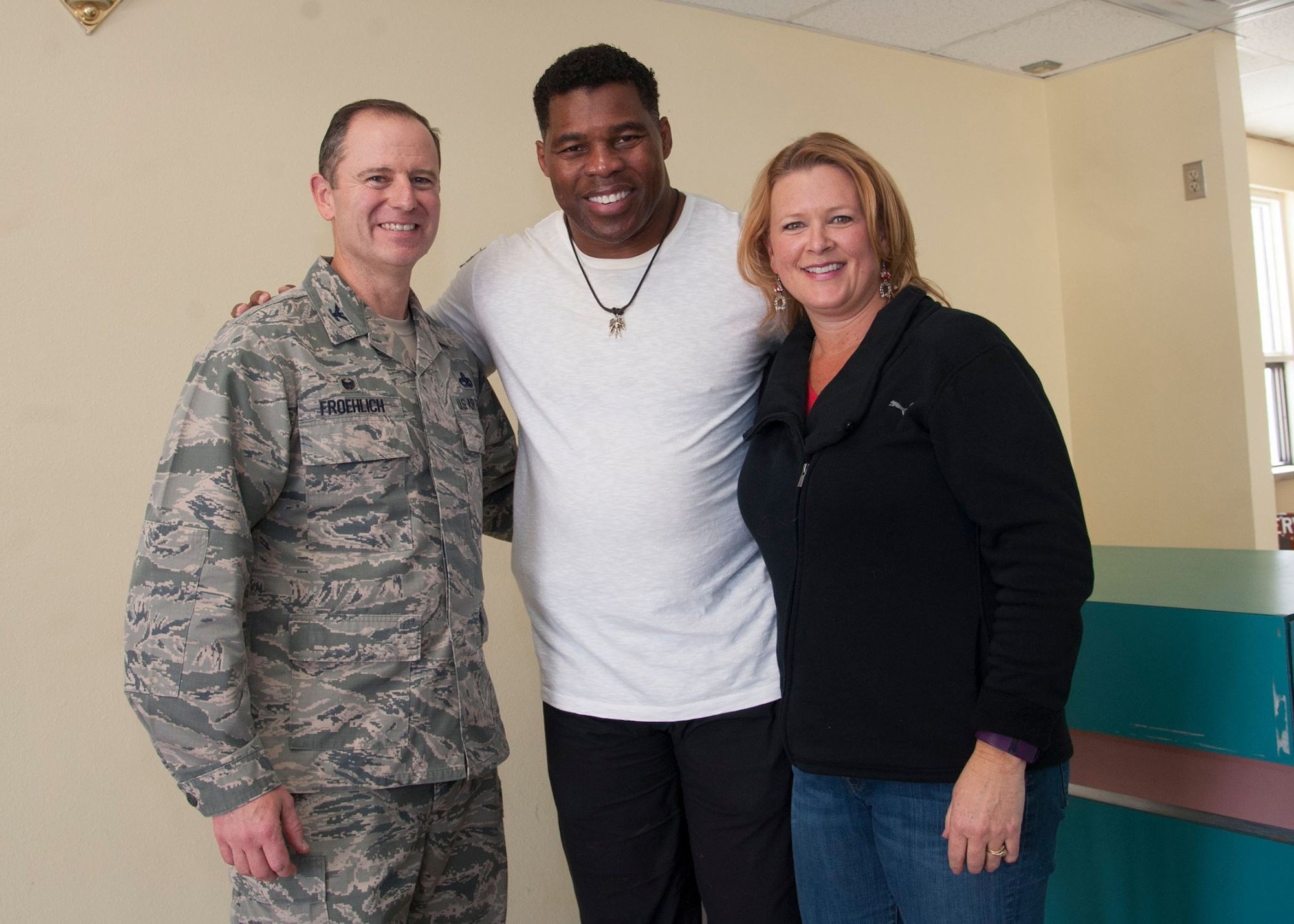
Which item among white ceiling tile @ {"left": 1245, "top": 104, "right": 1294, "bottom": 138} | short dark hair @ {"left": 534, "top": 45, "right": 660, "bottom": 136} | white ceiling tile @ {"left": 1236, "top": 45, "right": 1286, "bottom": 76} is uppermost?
white ceiling tile @ {"left": 1245, "top": 104, "right": 1294, "bottom": 138}

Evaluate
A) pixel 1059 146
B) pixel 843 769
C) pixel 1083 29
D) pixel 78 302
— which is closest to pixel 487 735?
pixel 843 769

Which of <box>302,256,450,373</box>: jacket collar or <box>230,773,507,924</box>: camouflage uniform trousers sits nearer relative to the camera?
<box>230,773,507,924</box>: camouflage uniform trousers

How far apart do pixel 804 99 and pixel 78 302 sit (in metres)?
2.52

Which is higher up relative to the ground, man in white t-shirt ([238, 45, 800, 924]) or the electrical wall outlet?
the electrical wall outlet

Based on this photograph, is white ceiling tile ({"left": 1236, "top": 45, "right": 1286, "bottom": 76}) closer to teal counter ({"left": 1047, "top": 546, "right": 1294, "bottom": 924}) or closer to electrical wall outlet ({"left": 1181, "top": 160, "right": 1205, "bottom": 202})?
electrical wall outlet ({"left": 1181, "top": 160, "right": 1205, "bottom": 202})

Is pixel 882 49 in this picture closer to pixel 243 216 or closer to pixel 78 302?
pixel 243 216

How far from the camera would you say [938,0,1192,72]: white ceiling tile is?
3.90m

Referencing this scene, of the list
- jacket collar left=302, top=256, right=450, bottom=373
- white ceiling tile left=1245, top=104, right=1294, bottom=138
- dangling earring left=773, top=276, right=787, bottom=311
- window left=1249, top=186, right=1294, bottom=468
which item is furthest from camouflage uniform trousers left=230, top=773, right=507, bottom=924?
window left=1249, top=186, right=1294, bottom=468

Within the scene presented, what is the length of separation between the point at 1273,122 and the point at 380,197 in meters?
6.06

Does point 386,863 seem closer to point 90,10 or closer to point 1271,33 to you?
point 90,10

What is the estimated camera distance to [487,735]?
1683mm

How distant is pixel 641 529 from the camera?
68.8 inches

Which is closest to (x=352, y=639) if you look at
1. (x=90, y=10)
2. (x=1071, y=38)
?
(x=90, y=10)

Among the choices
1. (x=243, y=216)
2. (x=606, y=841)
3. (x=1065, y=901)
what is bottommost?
(x=1065, y=901)
